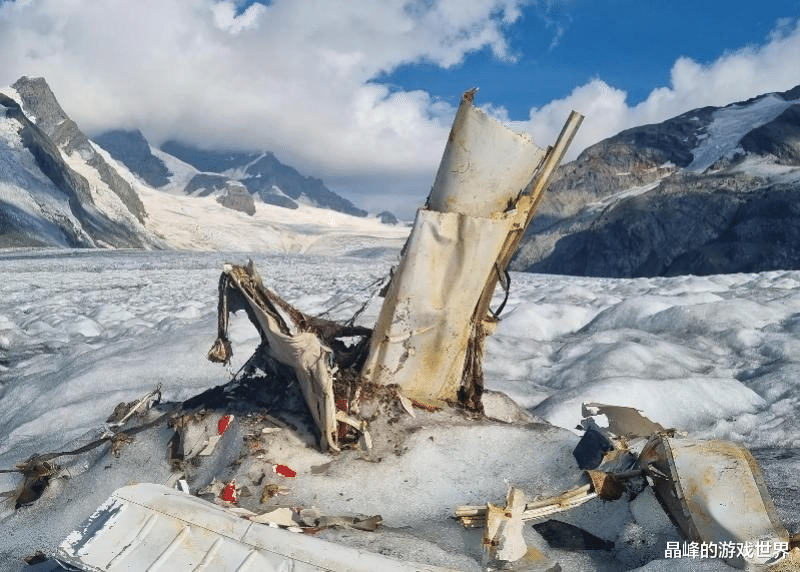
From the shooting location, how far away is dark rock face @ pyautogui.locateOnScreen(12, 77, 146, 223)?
103 metres

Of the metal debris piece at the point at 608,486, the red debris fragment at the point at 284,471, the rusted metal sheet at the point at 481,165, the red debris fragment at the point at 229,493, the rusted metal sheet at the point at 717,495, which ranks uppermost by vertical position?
the rusted metal sheet at the point at 481,165

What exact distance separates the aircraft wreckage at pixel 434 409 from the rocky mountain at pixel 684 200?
177 ft

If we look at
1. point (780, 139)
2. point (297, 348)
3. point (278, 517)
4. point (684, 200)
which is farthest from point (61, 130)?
point (278, 517)

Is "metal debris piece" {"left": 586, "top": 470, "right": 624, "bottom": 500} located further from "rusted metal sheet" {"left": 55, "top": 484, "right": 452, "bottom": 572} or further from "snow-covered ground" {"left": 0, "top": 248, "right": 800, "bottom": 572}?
"rusted metal sheet" {"left": 55, "top": 484, "right": 452, "bottom": 572}

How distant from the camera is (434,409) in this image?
11.6ft

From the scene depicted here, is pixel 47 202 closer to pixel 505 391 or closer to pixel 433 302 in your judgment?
pixel 505 391

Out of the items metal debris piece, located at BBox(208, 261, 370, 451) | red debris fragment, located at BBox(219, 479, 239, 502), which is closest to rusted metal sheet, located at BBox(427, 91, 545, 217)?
metal debris piece, located at BBox(208, 261, 370, 451)

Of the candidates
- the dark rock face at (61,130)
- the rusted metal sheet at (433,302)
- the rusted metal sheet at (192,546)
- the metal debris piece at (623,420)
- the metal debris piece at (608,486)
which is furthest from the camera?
the dark rock face at (61,130)

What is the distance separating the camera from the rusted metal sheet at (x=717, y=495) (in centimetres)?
207

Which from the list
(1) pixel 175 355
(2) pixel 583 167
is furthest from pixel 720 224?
(1) pixel 175 355

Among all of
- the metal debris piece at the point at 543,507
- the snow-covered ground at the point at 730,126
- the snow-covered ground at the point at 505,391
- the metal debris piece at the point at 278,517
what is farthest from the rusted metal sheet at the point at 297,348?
the snow-covered ground at the point at 730,126

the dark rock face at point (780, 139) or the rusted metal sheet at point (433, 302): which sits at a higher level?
the dark rock face at point (780, 139)

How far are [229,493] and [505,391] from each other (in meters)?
2.75

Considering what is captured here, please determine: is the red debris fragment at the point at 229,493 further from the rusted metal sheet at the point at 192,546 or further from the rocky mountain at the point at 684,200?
the rocky mountain at the point at 684,200
